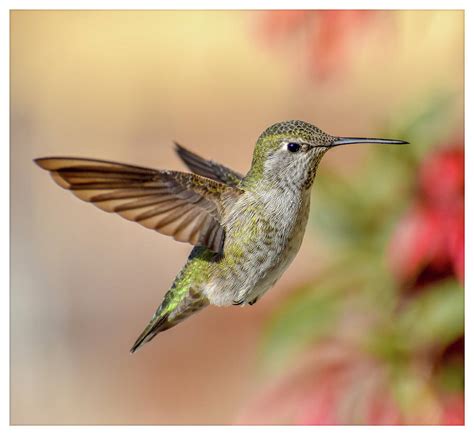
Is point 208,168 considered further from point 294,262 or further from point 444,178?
point 294,262

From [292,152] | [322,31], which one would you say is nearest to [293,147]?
[292,152]

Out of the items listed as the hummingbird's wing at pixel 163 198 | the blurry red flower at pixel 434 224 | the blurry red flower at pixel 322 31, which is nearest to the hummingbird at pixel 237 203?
the hummingbird's wing at pixel 163 198

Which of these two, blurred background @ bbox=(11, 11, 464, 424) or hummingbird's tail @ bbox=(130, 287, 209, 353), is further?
blurred background @ bbox=(11, 11, 464, 424)

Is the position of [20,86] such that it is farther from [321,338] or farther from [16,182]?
[321,338]

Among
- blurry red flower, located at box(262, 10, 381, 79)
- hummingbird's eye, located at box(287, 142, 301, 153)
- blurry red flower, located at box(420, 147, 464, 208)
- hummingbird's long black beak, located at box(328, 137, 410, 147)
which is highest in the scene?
blurry red flower, located at box(262, 10, 381, 79)

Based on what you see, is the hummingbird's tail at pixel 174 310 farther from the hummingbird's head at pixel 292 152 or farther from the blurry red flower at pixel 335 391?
the blurry red flower at pixel 335 391

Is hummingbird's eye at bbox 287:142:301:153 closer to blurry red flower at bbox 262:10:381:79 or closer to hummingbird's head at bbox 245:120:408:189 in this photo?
hummingbird's head at bbox 245:120:408:189

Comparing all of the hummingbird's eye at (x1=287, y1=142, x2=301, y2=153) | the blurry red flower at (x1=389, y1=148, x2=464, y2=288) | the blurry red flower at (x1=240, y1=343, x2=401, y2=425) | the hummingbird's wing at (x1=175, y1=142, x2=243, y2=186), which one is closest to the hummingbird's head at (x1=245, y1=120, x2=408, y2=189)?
the hummingbird's eye at (x1=287, y1=142, x2=301, y2=153)

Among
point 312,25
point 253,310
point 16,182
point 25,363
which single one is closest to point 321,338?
point 312,25
